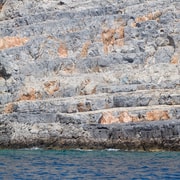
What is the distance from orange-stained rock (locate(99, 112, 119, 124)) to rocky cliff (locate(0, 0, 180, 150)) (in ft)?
0.17

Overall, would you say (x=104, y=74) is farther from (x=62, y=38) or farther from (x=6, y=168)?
(x=6, y=168)

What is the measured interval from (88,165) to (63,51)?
55.2ft

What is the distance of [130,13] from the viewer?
131 feet

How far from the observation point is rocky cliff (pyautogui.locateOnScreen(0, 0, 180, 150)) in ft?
95.7

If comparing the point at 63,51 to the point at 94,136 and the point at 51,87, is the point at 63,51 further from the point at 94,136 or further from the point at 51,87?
the point at 94,136

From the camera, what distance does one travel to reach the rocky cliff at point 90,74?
2917cm

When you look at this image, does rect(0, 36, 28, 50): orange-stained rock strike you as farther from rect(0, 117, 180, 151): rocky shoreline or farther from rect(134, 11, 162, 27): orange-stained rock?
rect(0, 117, 180, 151): rocky shoreline

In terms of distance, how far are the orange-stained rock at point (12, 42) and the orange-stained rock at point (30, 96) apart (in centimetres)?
584

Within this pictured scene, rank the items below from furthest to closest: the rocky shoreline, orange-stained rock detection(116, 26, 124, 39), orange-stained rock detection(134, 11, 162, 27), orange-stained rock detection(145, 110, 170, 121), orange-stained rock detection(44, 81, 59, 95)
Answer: orange-stained rock detection(134, 11, 162, 27), orange-stained rock detection(116, 26, 124, 39), orange-stained rock detection(44, 81, 59, 95), orange-stained rock detection(145, 110, 170, 121), the rocky shoreline

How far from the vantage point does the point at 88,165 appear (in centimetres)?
2280

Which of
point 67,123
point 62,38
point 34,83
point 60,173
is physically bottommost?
point 60,173

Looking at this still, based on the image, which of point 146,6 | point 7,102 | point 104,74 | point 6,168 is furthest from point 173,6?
point 6,168

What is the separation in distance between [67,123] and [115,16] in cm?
1207

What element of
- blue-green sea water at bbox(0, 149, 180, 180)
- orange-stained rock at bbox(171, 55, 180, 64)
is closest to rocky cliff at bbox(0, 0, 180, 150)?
orange-stained rock at bbox(171, 55, 180, 64)
